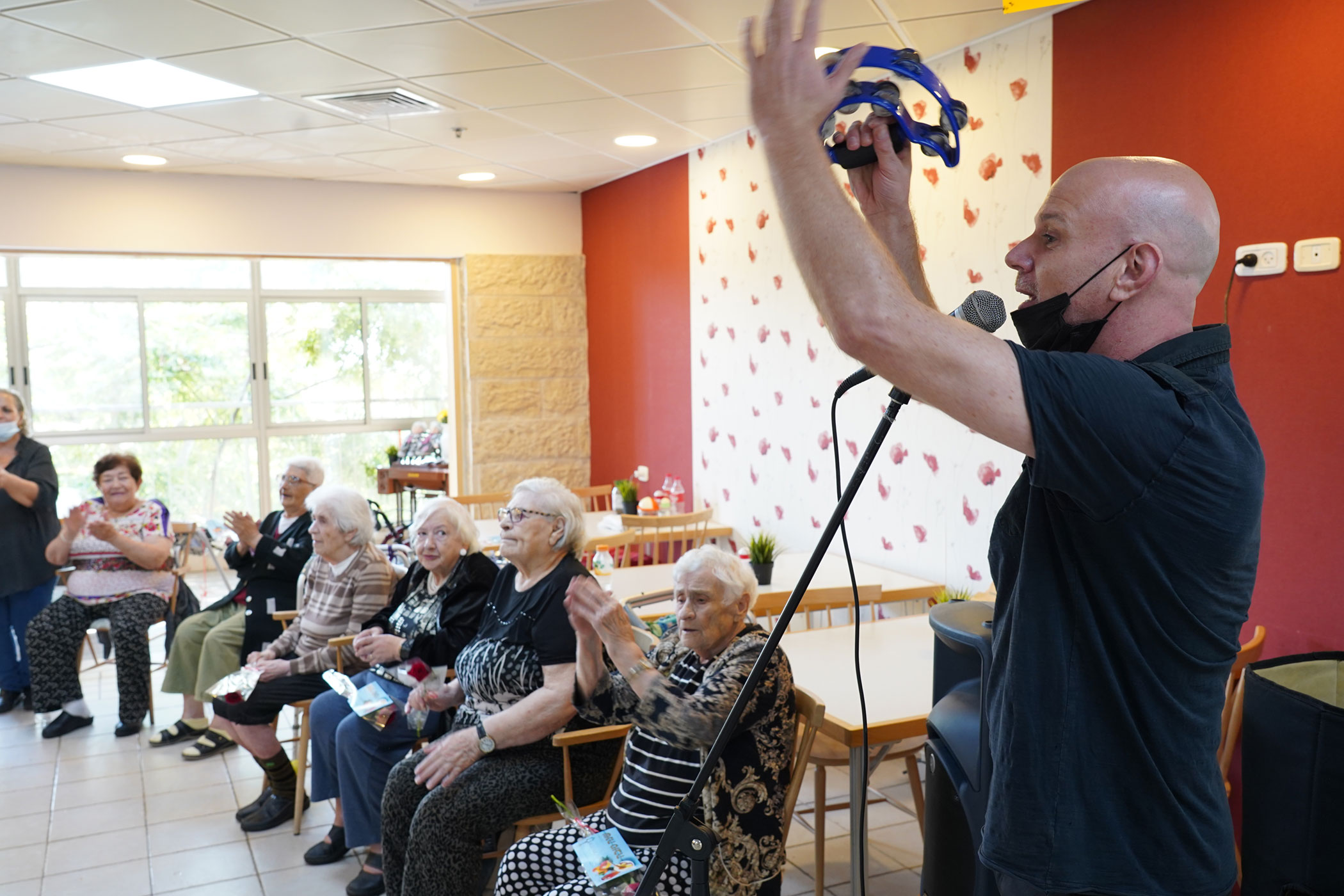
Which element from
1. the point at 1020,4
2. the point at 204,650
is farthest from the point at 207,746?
the point at 1020,4

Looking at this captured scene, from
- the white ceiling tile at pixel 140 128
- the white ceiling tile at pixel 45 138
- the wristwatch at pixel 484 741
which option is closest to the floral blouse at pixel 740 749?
the wristwatch at pixel 484 741

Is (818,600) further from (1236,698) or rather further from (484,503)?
(484,503)

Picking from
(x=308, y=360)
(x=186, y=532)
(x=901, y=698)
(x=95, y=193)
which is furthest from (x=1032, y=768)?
(x=308, y=360)

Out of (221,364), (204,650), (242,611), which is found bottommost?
(204,650)

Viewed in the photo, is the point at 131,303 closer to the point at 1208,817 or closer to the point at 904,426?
the point at 904,426

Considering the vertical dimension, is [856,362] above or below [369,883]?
above

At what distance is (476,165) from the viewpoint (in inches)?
234

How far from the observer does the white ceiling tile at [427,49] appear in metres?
3.42

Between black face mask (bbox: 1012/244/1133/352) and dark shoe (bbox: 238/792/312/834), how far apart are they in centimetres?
331

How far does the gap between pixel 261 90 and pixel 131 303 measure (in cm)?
460

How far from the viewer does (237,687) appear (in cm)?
348

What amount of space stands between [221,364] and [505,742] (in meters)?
6.78

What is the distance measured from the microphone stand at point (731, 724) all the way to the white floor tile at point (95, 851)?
287 cm

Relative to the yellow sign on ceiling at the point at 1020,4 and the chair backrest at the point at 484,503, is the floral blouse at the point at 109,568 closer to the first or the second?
the chair backrest at the point at 484,503
